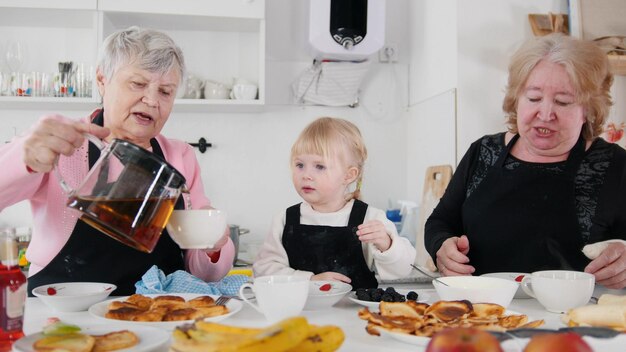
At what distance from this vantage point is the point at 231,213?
9.78ft

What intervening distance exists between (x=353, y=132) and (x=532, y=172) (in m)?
0.53

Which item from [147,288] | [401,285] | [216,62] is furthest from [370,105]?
[147,288]

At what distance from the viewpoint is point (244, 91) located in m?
2.70

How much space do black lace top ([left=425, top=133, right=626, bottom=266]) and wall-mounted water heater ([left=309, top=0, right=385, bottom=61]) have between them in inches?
45.0

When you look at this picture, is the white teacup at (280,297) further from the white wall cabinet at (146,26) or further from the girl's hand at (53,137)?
the white wall cabinet at (146,26)

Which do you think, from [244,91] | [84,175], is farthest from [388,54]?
[84,175]

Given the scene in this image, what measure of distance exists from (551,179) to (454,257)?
0.42 meters

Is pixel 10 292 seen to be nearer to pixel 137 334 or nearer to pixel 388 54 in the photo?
pixel 137 334

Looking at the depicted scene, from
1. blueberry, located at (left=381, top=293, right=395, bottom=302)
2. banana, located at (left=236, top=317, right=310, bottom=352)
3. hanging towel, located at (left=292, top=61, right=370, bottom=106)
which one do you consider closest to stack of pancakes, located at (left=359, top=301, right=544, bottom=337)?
blueberry, located at (left=381, top=293, right=395, bottom=302)

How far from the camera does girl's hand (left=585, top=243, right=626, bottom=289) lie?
1302mm

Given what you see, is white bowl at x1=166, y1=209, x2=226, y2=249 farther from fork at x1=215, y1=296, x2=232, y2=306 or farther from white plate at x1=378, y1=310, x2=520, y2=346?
white plate at x1=378, y1=310, x2=520, y2=346

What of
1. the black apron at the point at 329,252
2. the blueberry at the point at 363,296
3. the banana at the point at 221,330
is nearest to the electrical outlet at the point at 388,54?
the black apron at the point at 329,252

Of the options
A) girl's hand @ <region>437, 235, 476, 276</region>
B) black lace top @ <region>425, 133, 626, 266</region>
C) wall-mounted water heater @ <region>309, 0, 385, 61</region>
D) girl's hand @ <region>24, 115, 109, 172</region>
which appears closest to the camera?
girl's hand @ <region>24, 115, 109, 172</region>

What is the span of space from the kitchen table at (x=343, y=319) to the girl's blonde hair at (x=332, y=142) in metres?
0.58
